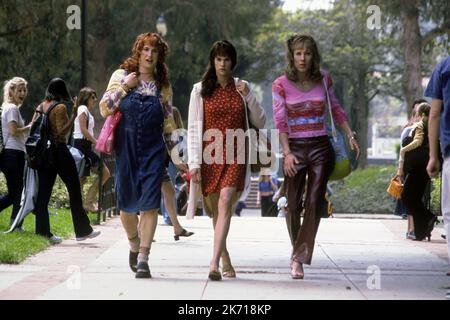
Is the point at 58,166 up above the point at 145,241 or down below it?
above

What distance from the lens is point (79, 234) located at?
12.3m

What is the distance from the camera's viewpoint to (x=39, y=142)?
1214 cm

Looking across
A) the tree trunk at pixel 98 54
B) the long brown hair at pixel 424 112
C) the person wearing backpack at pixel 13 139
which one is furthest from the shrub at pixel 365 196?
the person wearing backpack at pixel 13 139

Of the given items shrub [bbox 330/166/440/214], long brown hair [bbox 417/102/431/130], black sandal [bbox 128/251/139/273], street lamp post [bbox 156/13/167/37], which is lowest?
shrub [bbox 330/166/440/214]

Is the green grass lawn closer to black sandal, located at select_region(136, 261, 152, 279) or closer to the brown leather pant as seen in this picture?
black sandal, located at select_region(136, 261, 152, 279)

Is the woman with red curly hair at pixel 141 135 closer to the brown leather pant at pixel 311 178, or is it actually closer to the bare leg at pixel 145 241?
the bare leg at pixel 145 241

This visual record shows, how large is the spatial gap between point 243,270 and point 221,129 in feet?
4.57

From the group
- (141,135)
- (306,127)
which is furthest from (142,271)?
(306,127)

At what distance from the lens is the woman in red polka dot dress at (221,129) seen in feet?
30.6

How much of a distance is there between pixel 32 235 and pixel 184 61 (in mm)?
24384

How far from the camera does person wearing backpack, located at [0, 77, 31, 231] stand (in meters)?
12.8

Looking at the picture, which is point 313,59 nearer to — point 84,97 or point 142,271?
point 142,271

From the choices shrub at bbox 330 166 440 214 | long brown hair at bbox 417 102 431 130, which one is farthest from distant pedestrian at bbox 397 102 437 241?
shrub at bbox 330 166 440 214

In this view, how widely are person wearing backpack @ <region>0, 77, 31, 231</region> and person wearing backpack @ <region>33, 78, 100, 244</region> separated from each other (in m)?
0.51
